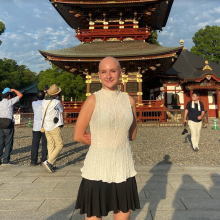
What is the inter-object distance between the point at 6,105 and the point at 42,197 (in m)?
2.54

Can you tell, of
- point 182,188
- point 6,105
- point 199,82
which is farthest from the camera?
point 199,82

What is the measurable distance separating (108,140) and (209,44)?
36664 mm

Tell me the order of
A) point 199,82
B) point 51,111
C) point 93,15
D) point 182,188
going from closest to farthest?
point 182,188 < point 51,111 < point 93,15 < point 199,82

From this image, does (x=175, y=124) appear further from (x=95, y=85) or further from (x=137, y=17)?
(x=137, y=17)

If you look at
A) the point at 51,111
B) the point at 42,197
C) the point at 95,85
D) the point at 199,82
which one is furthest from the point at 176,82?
the point at 42,197

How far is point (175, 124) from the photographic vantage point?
12.9 meters

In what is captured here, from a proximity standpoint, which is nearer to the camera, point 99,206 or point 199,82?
point 99,206

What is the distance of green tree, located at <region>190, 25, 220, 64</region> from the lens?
1248 inches

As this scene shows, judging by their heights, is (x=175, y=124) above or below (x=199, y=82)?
below

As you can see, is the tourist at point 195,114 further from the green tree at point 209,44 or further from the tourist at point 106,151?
the green tree at point 209,44

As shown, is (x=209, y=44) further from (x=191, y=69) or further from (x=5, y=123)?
(x=5, y=123)

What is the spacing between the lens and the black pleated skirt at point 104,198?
1.53 metres

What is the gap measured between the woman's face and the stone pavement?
69.3 inches

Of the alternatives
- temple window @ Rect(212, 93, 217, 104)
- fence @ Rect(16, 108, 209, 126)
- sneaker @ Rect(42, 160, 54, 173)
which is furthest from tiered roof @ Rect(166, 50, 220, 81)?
sneaker @ Rect(42, 160, 54, 173)
